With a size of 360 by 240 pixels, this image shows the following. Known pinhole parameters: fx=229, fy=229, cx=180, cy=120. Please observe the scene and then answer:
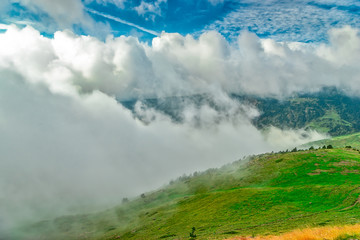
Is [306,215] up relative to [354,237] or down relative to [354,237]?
down

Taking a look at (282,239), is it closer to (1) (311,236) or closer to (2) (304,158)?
(1) (311,236)

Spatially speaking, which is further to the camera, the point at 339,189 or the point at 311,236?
the point at 339,189

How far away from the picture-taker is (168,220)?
132 m

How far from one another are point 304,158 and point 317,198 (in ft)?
309

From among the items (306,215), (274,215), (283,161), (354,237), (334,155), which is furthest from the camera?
(283,161)

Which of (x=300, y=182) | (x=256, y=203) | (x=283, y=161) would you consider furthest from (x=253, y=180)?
(x=256, y=203)

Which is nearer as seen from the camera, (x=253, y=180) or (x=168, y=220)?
(x=168, y=220)

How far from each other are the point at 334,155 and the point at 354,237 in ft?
565

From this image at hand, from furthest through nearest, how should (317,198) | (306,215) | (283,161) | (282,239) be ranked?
(283,161) → (317,198) → (306,215) → (282,239)

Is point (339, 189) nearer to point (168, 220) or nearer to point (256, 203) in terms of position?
point (256, 203)

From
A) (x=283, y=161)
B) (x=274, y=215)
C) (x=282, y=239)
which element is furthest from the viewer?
(x=283, y=161)

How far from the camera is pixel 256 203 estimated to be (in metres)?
103

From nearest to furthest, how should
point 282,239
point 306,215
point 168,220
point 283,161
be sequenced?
point 282,239 → point 306,215 → point 168,220 → point 283,161

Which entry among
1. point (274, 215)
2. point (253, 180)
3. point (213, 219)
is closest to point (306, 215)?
point (274, 215)
